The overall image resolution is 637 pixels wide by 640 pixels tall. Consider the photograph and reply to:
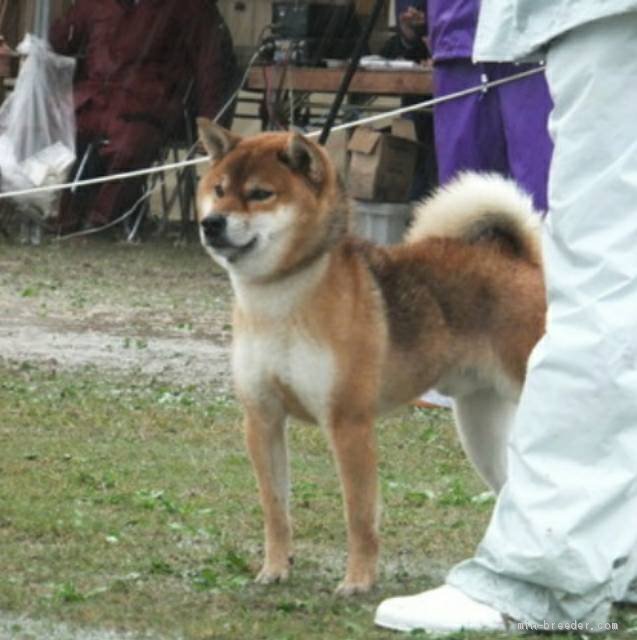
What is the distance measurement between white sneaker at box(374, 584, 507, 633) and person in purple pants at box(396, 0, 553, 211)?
2763 millimetres

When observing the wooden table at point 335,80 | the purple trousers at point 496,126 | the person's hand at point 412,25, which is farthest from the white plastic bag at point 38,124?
the purple trousers at point 496,126

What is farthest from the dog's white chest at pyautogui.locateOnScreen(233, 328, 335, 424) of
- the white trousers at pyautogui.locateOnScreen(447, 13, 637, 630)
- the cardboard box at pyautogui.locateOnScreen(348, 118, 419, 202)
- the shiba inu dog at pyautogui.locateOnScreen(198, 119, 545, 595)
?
the cardboard box at pyautogui.locateOnScreen(348, 118, 419, 202)

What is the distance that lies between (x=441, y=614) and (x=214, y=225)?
1.14 metres

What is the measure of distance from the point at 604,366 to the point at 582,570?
386 millimetres

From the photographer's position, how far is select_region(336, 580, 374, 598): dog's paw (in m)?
4.72

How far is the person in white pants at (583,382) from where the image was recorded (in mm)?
3977

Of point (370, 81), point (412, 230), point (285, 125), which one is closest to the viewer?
point (412, 230)

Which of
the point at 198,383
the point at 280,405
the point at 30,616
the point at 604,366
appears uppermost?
the point at 604,366

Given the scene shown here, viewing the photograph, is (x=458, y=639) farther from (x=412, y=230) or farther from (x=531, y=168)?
(x=531, y=168)

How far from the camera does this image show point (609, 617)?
4219 millimetres

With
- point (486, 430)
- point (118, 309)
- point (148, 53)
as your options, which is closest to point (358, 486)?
point (486, 430)

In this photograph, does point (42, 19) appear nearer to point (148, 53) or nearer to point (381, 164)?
point (148, 53)

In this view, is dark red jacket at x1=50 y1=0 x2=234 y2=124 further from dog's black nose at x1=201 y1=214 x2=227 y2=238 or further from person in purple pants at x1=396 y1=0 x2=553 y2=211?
dog's black nose at x1=201 y1=214 x2=227 y2=238

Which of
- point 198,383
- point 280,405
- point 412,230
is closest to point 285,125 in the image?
point 198,383
